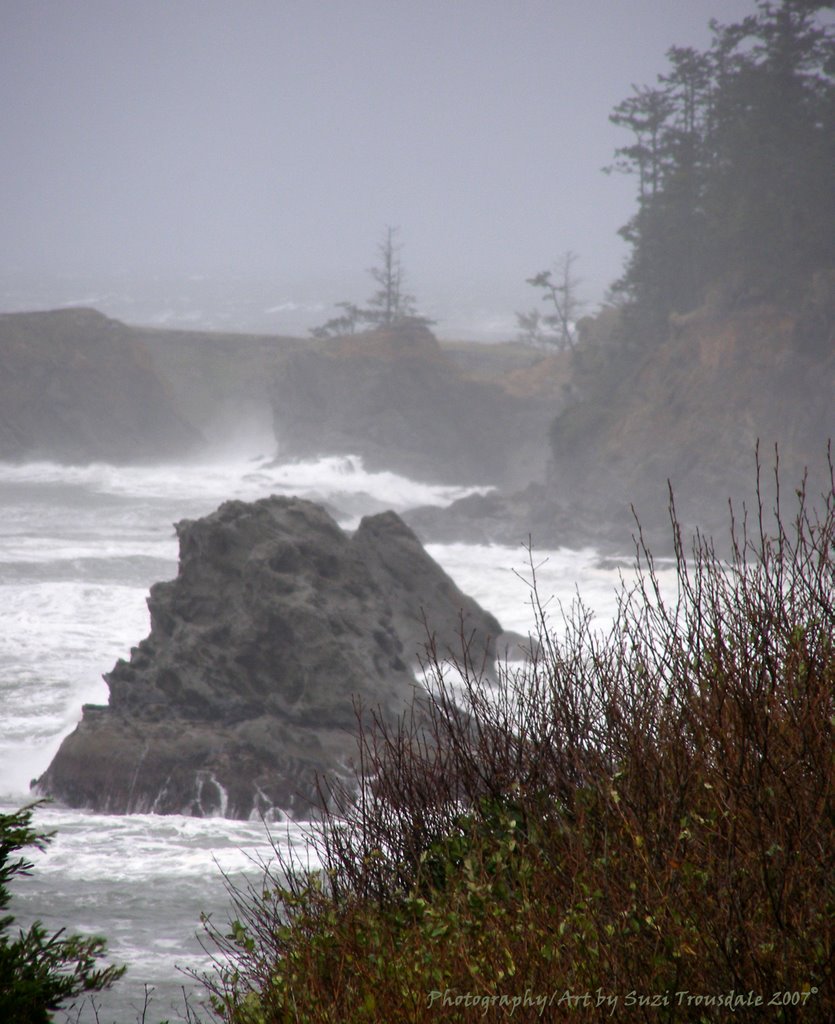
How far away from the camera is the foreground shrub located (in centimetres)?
355

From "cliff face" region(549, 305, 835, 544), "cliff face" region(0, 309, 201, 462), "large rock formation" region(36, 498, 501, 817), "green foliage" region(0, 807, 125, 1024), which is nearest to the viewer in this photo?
"green foliage" region(0, 807, 125, 1024)

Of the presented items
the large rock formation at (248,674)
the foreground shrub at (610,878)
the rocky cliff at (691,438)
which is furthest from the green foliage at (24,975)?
the rocky cliff at (691,438)

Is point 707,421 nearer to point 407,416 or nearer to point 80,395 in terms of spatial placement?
point 407,416

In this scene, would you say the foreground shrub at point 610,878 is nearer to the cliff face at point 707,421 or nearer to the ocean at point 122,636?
the ocean at point 122,636

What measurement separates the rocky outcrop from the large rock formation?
47.6 metres

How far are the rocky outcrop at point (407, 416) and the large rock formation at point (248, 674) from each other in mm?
47566

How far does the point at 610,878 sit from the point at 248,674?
1251 cm

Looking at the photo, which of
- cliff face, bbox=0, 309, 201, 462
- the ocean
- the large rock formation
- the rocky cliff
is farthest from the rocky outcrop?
the large rock formation

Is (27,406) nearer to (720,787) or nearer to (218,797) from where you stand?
(218,797)

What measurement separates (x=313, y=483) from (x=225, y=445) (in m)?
22.8

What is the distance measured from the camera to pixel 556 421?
180ft

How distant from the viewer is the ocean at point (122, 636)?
36.0ft

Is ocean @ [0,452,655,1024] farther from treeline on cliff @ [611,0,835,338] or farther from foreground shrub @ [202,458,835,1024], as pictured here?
treeline on cliff @ [611,0,835,338]

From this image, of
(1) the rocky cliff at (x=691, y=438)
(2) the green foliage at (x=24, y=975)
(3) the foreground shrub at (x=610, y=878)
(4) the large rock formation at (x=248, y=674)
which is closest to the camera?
(3) the foreground shrub at (x=610, y=878)
